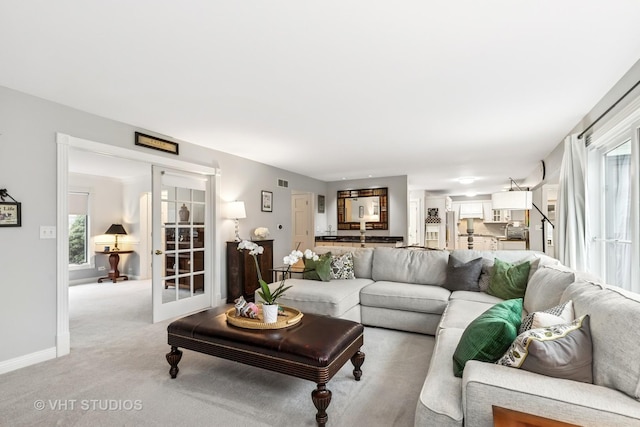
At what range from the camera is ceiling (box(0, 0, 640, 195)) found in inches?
66.0

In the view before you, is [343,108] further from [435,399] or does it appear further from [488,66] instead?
[435,399]

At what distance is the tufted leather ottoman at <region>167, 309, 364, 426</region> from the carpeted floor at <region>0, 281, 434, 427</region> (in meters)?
0.21

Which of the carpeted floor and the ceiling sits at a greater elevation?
the ceiling

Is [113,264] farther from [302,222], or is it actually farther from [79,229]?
[302,222]

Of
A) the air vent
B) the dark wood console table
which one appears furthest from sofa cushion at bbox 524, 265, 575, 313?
the dark wood console table

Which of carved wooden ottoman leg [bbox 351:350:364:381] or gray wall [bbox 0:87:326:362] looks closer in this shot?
carved wooden ottoman leg [bbox 351:350:364:381]

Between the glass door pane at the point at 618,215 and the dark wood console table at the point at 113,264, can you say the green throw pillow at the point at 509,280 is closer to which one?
the glass door pane at the point at 618,215

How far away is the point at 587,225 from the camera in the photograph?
3.10 meters

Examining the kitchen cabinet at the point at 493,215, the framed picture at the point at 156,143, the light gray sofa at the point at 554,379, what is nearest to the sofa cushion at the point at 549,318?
the light gray sofa at the point at 554,379

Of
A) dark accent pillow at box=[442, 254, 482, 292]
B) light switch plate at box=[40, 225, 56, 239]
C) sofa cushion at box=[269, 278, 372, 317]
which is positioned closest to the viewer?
light switch plate at box=[40, 225, 56, 239]

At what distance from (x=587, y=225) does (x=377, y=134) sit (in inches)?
93.2

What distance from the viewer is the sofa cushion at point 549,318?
1.55 m

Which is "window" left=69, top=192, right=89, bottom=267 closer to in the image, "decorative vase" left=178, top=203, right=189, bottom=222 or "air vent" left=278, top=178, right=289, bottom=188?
Answer: "decorative vase" left=178, top=203, right=189, bottom=222

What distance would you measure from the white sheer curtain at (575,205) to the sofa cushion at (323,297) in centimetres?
222
